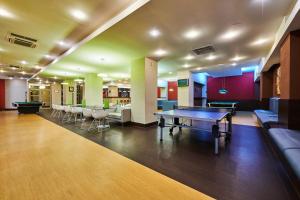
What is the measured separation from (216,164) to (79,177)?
93.2 inches

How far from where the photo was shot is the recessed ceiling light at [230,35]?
370 cm

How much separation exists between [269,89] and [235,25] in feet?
17.5

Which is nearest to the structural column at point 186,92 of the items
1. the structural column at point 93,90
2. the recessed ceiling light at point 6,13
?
the structural column at point 93,90

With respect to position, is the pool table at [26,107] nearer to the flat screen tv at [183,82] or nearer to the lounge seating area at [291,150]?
the flat screen tv at [183,82]

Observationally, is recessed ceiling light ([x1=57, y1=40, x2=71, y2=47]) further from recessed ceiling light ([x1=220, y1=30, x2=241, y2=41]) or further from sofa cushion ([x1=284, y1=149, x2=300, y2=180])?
sofa cushion ([x1=284, y1=149, x2=300, y2=180])

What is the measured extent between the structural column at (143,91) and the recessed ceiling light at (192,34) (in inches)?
89.6

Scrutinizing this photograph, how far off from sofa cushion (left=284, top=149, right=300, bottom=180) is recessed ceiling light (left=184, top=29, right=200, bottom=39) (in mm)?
3126

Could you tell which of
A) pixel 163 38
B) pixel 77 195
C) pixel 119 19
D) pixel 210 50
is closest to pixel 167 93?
pixel 210 50

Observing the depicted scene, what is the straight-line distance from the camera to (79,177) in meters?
2.13

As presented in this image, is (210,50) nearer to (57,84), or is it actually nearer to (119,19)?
(119,19)

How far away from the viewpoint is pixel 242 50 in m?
5.18

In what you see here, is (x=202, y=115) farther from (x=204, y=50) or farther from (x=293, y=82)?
(x=204, y=50)

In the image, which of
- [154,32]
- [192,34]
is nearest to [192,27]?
[192,34]

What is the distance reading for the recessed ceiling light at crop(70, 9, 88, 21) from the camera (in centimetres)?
302
